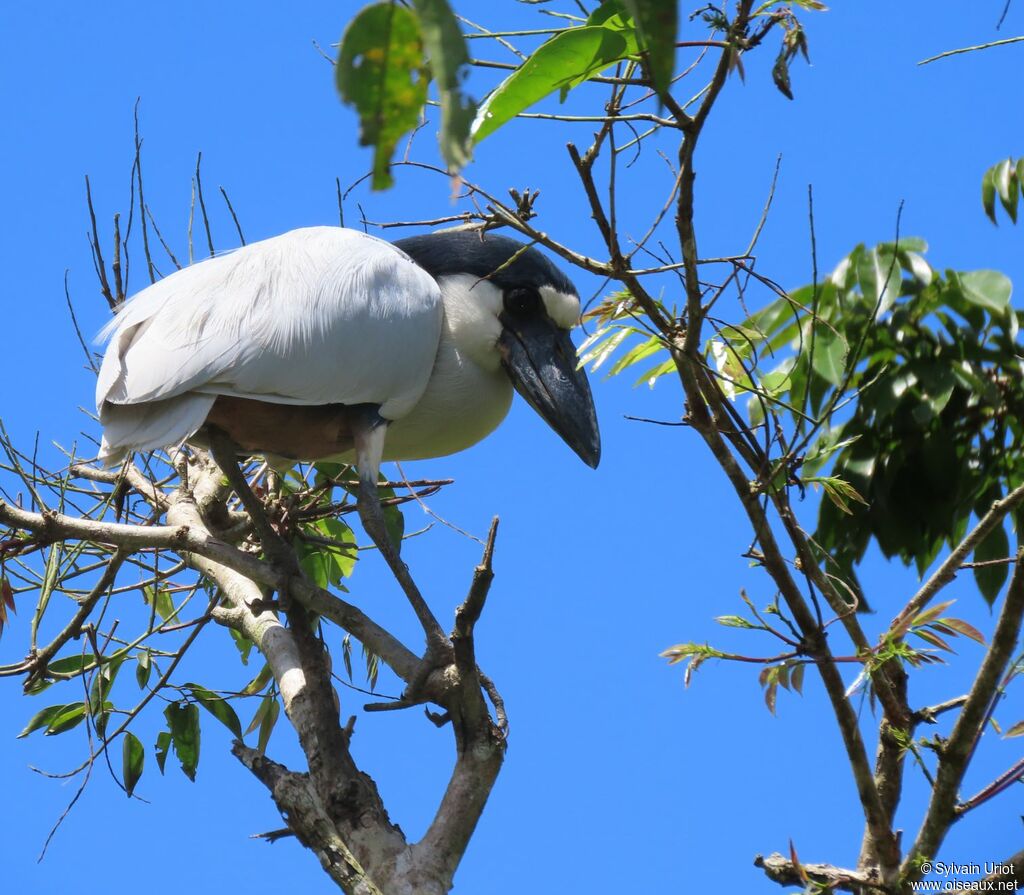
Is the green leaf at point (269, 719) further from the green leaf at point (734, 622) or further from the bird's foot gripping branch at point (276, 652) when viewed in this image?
the green leaf at point (734, 622)

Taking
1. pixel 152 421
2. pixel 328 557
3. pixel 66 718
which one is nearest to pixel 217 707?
pixel 66 718

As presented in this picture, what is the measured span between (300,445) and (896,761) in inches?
56.9

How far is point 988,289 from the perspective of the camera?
2621 mm

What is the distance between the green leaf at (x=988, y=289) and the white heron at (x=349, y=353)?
0.89 m

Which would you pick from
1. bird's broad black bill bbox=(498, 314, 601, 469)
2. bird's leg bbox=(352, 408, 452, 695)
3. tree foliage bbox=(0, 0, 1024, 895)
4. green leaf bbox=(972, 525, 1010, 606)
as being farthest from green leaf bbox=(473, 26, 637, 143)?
green leaf bbox=(972, 525, 1010, 606)

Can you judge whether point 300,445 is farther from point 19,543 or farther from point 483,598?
point 483,598

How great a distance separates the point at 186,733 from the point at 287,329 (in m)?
1.07

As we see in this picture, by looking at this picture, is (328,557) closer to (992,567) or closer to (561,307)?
(561,307)

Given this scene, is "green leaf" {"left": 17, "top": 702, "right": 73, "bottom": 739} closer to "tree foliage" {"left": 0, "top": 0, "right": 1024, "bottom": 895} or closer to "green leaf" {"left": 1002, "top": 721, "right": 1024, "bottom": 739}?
"tree foliage" {"left": 0, "top": 0, "right": 1024, "bottom": 895}

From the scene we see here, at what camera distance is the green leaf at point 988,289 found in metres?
2.59

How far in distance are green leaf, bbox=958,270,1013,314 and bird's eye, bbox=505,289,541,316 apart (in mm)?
996

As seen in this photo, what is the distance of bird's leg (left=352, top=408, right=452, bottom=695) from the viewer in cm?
241

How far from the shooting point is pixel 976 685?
5.73 feet

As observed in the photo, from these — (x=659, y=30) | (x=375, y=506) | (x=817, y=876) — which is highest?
(x=375, y=506)
